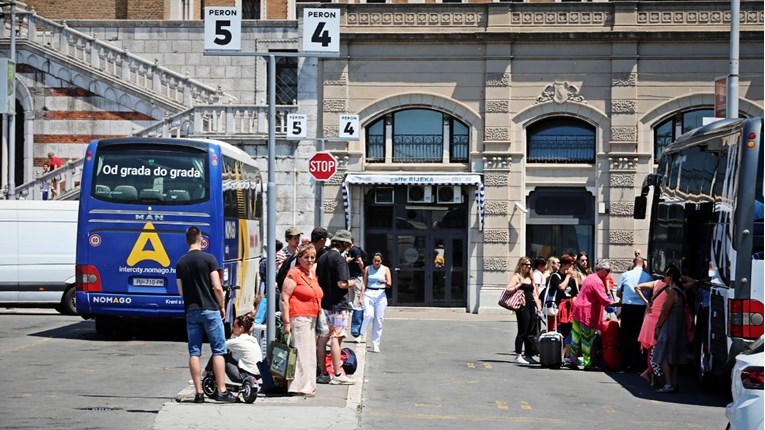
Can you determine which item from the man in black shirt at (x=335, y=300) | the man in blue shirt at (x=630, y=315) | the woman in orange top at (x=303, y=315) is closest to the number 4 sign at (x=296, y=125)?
the man in blue shirt at (x=630, y=315)

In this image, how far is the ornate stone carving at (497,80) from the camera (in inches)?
1447

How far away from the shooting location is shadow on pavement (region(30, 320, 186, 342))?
23.3m

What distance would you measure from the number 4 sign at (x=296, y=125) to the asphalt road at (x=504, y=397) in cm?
1118

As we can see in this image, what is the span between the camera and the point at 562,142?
36.9m

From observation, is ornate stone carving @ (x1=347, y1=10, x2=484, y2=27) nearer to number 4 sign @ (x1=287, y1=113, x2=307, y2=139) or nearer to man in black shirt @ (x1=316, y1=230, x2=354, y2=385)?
number 4 sign @ (x1=287, y1=113, x2=307, y2=139)

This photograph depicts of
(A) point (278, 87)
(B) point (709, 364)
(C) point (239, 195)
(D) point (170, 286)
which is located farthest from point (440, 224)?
(B) point (709, 364)

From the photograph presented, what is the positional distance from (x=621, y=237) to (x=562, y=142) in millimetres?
3112

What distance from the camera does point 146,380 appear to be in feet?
54.5

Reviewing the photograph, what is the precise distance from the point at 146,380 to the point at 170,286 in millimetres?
5662

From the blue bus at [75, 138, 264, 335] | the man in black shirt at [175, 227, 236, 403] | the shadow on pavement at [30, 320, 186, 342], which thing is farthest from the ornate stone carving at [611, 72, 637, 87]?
the man in black shirt at [175, 227, 236, 403]

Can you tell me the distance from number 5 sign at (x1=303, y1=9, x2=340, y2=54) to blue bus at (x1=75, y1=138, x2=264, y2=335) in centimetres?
671

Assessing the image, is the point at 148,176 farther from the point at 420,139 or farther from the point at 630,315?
the point at 420,139

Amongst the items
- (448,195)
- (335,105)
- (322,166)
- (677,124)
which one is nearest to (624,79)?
(677,124)

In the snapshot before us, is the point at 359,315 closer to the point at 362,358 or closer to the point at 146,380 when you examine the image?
the point at 362,358
